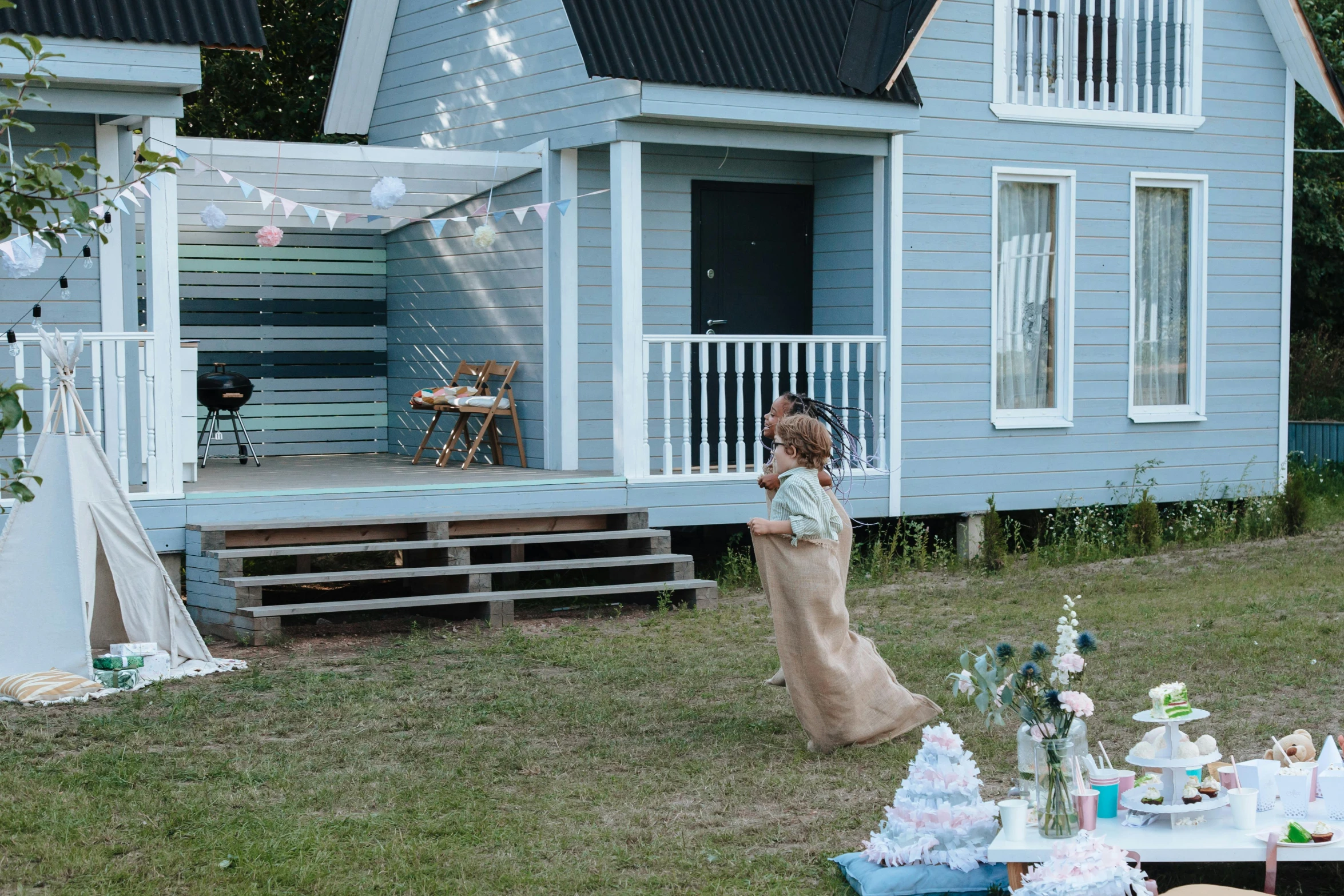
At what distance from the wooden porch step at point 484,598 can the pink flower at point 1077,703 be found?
5.31 metres

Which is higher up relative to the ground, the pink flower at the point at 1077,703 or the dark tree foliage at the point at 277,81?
the dark tree foliage at the point at 277,81

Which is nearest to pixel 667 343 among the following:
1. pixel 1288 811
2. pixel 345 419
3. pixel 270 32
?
pixel 345 419

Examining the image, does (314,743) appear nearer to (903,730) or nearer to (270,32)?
(903,730)

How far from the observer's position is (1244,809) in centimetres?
464

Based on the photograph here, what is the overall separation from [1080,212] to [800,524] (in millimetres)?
7118

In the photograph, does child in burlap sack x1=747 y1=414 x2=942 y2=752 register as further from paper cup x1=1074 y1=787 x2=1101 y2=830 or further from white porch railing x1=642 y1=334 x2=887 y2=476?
white porch railing x1=642 y1=334 x2=887 y2=476

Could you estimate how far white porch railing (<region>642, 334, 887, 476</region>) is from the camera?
1071 centimetres

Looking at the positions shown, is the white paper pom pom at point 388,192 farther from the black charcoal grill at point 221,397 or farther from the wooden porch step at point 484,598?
the wooden porch step at point 484,598

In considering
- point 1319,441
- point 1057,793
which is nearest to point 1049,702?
point 1057,793

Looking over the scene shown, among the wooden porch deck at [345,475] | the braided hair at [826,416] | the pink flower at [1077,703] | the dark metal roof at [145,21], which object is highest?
the dark metal roof at [145,21]

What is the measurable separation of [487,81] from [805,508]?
697cm

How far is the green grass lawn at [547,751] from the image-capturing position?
5027 mm

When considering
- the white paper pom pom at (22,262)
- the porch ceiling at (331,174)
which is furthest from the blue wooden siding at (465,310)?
the white paper pom pom at (22,262)

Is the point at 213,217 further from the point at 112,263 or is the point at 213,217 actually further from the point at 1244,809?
the point at 1244,809
